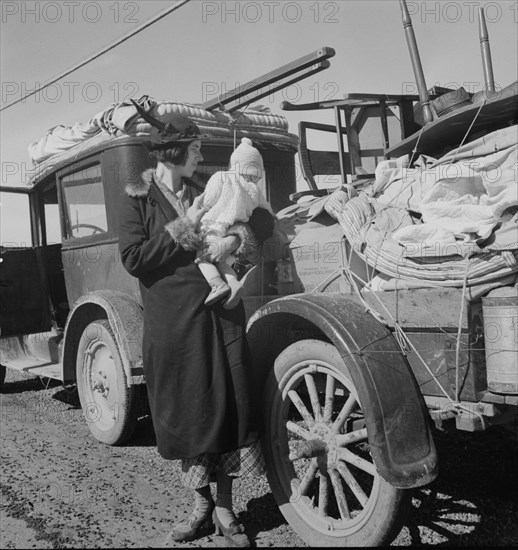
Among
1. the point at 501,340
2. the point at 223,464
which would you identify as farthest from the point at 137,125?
the point at 501,340

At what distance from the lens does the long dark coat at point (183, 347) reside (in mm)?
2555

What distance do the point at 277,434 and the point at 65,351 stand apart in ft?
7.52

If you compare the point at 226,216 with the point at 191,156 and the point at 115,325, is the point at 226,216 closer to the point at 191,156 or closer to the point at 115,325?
the point at 191,156

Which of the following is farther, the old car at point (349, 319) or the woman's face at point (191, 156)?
the woman's face at point (191, 156)

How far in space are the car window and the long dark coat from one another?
164cm

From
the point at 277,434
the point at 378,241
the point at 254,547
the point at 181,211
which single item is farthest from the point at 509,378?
the point at 181,211

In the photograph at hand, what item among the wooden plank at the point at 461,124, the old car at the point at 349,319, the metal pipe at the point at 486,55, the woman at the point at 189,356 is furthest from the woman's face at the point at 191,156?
the metal pipe at the point at 486,55

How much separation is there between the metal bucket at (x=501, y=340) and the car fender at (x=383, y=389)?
297 mm

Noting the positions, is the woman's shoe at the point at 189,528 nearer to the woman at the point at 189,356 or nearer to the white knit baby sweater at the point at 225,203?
the woman at the point at 189,356

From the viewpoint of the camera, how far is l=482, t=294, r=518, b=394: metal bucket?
2.01m

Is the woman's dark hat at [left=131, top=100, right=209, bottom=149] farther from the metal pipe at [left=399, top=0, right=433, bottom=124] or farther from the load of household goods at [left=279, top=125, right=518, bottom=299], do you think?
the metal pipe at [left=399, top=0, right=433, bottom=124]

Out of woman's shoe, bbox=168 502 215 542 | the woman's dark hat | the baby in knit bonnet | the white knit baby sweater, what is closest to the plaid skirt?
woman's shoe, bbox=168 502 215 542

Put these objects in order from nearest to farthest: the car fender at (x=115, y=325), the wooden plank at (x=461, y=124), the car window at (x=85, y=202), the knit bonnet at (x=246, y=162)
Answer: the wooden plank at (x=461, y=124)
the knit bonnet at (x=246, y=162)
the car fender at (x=115, y=325)
the car window at (x=85, y=202)

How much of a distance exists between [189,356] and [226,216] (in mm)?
660
